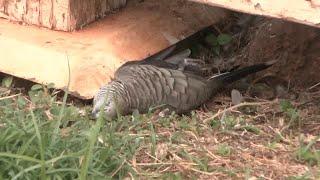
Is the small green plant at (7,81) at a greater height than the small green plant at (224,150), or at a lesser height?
greater

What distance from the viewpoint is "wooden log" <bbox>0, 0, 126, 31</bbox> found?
4.35m

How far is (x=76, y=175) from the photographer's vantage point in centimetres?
288

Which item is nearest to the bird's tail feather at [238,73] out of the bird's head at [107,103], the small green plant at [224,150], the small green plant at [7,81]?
the bird's head at [107,103]

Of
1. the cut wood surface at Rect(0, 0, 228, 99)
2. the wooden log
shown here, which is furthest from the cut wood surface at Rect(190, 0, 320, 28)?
the wooden log

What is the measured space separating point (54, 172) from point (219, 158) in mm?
785

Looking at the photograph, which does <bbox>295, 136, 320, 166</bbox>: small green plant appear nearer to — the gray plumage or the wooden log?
the gray plumage

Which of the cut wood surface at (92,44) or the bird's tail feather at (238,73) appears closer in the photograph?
the cut wood surface at (92,44)

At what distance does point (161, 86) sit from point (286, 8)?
39.6 inches

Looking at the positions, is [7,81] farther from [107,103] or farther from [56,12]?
[107,103]

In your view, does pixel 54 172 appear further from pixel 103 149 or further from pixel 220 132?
pixel 220 132

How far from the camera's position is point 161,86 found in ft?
13.1

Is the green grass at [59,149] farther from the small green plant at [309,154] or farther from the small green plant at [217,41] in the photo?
the small green plant at [217,41]

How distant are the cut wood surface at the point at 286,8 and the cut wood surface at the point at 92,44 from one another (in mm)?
978

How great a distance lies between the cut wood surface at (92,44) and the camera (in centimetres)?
405
